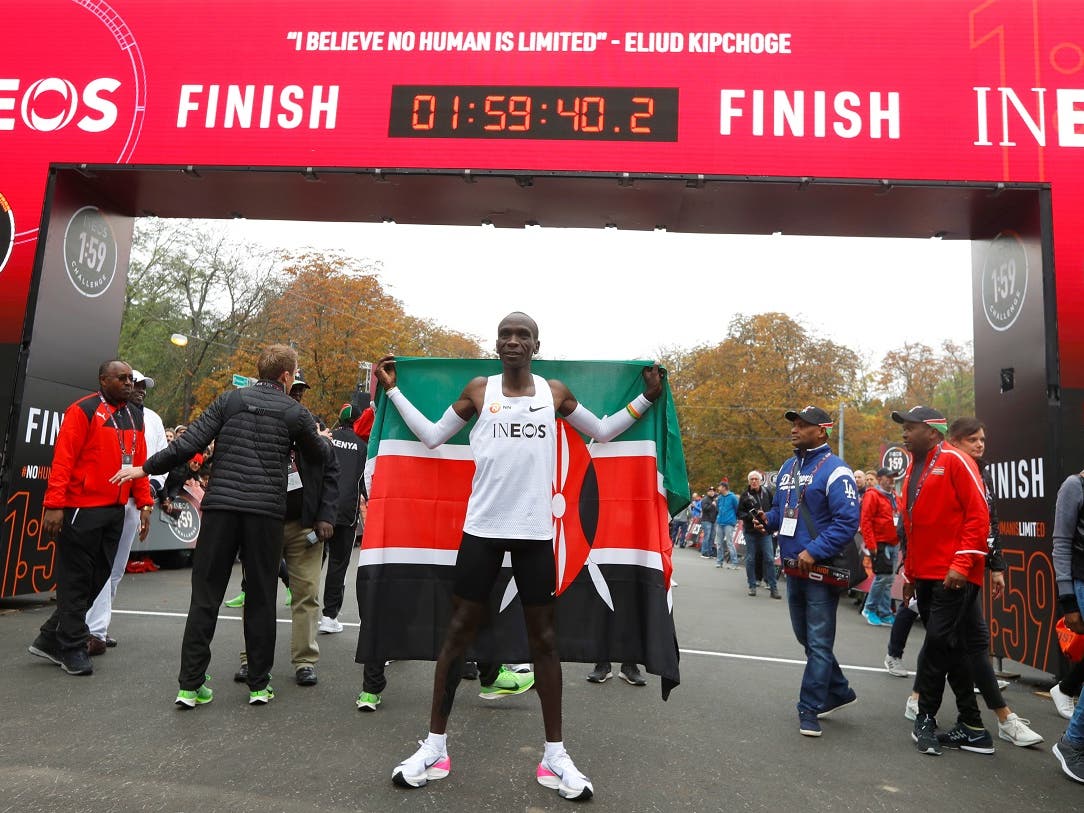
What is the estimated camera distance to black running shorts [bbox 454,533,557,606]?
12.1 feet

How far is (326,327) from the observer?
3206cm

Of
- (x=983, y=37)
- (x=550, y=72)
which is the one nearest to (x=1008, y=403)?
(x=983, y=37)

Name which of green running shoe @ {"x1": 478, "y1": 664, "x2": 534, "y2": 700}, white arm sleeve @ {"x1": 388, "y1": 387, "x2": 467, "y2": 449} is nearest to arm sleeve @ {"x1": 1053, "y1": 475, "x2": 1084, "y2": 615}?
green running shoe @ {"x1": 478, "y1": 664, "x2": 534, "y2": 700}

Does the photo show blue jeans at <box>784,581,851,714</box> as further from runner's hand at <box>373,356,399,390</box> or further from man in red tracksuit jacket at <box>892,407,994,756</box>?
runner's hand at <box>373,356,399,390</box>

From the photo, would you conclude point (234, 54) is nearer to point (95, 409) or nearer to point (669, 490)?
point (95, 409)

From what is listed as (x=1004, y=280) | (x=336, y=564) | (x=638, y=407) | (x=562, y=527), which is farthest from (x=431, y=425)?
(x=1004, y=280)

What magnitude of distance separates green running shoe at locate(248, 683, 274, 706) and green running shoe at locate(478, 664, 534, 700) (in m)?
1.36

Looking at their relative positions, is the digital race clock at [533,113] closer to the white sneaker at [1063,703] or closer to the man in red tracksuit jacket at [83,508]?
the man in red tracksuit jacket at [83,508]

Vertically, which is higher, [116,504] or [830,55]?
[830,55]

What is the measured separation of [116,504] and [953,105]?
7972 millimetres

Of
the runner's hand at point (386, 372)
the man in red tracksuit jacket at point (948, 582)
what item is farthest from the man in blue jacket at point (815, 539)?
the runner's hand at point (386, 372)

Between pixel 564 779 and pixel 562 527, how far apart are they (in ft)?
4.60

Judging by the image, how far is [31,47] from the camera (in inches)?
319

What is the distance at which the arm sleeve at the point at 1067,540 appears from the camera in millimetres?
4477
